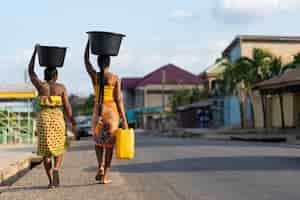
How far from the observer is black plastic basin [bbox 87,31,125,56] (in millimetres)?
8641

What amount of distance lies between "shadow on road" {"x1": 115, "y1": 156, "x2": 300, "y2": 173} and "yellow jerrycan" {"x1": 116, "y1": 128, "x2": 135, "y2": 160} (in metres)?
4.44

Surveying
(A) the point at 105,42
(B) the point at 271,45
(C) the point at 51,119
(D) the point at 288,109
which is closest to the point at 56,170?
(C) the point at 51,119

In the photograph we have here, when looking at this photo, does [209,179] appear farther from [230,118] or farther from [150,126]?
[150,126]

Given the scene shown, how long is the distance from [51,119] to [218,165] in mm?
6030

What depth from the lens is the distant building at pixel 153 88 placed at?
3565 inches

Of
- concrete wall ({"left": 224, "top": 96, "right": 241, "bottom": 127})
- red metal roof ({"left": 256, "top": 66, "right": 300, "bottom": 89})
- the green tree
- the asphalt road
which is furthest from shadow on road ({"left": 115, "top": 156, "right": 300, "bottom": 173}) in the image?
concrete wall ({"left": 224, "top": 96, "right": 241, "bottom": 127})

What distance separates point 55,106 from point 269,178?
4.32 m

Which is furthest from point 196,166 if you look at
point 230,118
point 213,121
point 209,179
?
point 213,121

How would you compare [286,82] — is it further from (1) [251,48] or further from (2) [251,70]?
(1) [251,48]

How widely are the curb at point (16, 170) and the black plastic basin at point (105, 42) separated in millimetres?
4950

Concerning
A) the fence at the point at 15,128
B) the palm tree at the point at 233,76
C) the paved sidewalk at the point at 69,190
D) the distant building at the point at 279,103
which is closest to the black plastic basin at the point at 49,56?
the paved sidewalk at the point at 69,190

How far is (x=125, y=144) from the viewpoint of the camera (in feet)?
28.8

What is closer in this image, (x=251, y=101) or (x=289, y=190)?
(x=289, y=190)

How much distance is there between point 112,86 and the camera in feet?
29.8
